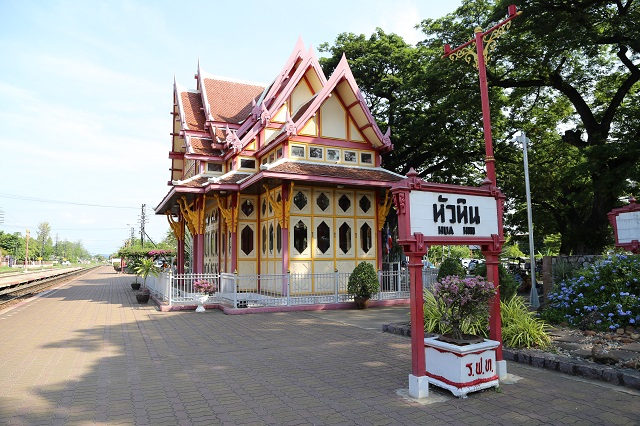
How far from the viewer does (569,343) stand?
7.43 metres

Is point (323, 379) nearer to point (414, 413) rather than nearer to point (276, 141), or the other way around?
point (414, 413)

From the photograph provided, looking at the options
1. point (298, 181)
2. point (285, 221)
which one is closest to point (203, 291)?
point (285, 221)

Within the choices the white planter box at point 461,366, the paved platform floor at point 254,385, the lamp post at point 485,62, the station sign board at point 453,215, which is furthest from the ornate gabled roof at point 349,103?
the white planter box at point 461,366

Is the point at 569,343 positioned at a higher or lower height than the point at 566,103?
lower

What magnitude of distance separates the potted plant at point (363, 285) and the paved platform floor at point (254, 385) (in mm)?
3439

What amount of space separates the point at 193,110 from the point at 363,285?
14191mm

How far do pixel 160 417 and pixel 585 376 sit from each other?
563 centimetres

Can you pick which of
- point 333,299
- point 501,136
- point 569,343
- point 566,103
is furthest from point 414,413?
point 566,103

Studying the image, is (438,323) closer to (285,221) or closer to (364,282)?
(364,282)

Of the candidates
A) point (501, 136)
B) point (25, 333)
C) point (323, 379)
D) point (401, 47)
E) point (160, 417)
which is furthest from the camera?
point (401, 47)

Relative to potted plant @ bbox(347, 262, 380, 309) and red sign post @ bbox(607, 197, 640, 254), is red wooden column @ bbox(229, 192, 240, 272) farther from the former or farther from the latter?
red sign post @ bbox(607, 197, 640, 254)

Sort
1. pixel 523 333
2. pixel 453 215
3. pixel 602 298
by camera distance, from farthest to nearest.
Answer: pixel 602 298
pixel 523 333
pixel 453 215

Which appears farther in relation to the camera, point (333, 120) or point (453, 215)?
point (333, 120)

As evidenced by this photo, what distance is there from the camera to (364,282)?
13.3m
